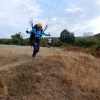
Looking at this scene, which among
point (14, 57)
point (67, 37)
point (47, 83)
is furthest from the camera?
point (67, 37)

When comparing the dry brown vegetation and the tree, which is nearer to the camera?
the dry brown vegetation

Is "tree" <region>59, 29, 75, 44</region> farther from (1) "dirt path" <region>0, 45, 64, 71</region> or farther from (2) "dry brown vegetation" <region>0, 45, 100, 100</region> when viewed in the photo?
(2) "dry brown vegetation" <region>0, 45, 100, 100</region>

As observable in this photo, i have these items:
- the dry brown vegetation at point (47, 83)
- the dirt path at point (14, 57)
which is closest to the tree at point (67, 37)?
the dirt path at point (14, 57)

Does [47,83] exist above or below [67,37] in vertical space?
below

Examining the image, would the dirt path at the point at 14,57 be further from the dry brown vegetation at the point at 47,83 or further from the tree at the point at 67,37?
the tree at the point at 67,37

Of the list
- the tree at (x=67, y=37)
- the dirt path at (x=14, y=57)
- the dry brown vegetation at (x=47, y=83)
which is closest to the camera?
Answer: the dry brown vegetation at (x=47, y=83)

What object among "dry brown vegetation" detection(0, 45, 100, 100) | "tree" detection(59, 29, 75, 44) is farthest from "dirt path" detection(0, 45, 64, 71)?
"tree" detection(59, 29, 75, 44)

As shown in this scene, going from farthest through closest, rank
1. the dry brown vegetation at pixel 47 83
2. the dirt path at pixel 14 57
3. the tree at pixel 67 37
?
the tree at pixel 67 37 → the dirt path at pixel 14 57 → the dry brown vegetation at pixel 47 83

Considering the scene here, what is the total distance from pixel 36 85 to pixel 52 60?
9.80 ft

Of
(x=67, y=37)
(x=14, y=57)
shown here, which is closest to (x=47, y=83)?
(x=14, y=57)

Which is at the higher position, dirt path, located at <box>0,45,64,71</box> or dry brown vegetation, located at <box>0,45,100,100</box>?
dirt path, located at <box>0,45,64,71</box>

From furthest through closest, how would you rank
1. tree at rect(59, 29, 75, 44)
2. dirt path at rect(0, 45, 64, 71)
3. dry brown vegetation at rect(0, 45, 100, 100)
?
tree at rect(59, 29, 75, 44), dirt path at rect(0, 45, 64, 71), dry brown vegetation at rect(0, 45, 100, 100)

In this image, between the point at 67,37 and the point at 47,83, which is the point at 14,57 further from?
the point at 67,37

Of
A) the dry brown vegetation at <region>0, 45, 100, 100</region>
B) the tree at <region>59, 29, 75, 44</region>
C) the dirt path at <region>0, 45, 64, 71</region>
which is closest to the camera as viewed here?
the dry brown vegetation at <region>0, 45, 100, 100</region>
